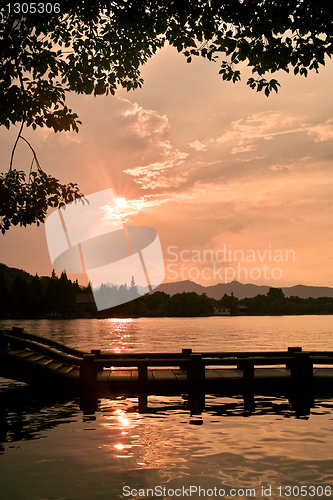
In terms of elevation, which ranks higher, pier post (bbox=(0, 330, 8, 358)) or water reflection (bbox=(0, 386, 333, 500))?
pier post (bbox=(0, 330, 8, 358))

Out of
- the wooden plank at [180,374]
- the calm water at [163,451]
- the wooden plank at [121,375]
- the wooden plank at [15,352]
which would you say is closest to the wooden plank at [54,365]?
the wooden plank at [15,352]

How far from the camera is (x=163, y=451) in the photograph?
10680 mm

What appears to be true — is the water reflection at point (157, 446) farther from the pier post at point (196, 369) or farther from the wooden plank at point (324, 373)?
the wooden plank at point (324, 373)

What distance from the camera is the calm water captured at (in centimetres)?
836

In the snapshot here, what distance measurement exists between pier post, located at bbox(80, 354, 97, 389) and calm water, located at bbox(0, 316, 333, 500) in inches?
42.0

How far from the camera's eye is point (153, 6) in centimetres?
1189

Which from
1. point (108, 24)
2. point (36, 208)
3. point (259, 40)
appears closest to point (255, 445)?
point (36, 208)

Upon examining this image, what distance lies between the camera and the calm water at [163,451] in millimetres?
8359

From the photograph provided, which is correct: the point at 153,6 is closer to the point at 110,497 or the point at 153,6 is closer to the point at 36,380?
the point at 110,497

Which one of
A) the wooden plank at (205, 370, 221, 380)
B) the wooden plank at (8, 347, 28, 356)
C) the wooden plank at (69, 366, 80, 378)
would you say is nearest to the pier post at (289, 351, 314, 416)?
the wooden plank at (205, 370, 221, 380)

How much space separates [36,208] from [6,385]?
41.7ft

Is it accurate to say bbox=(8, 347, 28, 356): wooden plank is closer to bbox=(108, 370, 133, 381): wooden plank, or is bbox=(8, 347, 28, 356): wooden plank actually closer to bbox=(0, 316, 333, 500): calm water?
bbox=(0, 316, 333, 500): calm water

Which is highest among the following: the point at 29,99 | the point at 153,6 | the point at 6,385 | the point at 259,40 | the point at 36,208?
the point at 153,6

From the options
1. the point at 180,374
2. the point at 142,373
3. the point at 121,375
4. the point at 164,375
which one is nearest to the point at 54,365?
the point at 121,375
